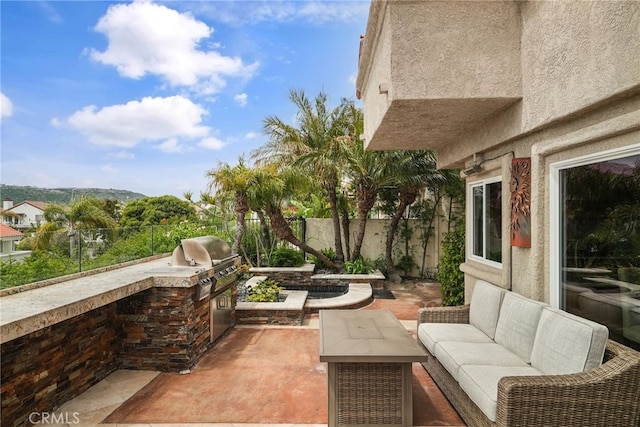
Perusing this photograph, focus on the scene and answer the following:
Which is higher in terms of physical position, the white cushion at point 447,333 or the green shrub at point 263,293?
the white cushion at point 447,333

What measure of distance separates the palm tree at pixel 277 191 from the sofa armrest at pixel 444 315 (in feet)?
19.3

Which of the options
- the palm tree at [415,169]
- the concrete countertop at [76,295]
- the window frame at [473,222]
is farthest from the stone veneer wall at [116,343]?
the palm tree at [415,169]

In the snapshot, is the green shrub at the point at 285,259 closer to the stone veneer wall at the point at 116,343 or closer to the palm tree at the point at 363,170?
the palm tree at the point at 363,170

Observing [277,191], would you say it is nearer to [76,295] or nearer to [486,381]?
[76,295]

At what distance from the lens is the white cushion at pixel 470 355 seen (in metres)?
3.93

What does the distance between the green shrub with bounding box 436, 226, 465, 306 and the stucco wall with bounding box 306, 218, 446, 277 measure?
4.10m

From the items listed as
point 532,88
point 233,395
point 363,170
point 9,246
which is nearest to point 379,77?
point 532,88

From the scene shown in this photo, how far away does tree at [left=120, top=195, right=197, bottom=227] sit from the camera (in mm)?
34750

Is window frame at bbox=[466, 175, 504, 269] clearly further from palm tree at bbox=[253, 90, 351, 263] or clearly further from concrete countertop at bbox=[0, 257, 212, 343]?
concrete countertop at bbox=[0, 257, 212, 343]

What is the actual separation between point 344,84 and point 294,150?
4677 mm

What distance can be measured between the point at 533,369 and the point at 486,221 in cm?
324

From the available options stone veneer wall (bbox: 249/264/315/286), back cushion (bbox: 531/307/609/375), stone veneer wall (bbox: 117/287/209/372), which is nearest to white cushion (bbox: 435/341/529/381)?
back cushion (bbox: 531/307/609/375)

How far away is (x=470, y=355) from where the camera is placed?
4102mm

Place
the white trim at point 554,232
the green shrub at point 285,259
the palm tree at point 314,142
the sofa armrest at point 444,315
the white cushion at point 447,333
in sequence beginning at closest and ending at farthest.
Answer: the white trim at point 554,232 → the white cushion at point 447,333 → the sofa armrest at point 444,315 → the palm tree at point 314,142 → the green shrub at point 285,259
